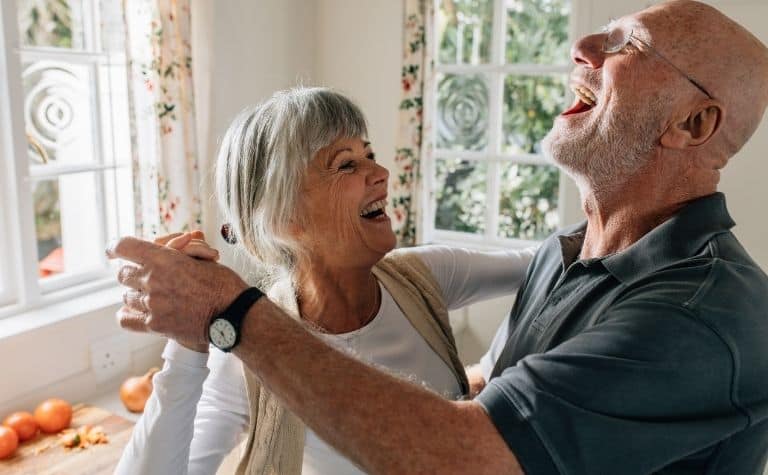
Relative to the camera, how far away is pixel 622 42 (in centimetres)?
117

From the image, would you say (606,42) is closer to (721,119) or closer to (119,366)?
(721,119)

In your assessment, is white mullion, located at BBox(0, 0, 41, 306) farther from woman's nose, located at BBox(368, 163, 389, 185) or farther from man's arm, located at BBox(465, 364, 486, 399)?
man's arm, located at BBox(465, 364, 486, 399)

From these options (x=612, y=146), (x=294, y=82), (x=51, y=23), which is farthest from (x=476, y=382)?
(x=294, y=82)

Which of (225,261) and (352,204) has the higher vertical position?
(352,204)

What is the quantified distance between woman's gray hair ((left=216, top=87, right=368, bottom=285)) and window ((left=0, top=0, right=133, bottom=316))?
1092 mm

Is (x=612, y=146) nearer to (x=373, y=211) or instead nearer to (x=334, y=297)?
(x=373, y=211)

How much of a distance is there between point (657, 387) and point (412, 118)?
230 centimetres

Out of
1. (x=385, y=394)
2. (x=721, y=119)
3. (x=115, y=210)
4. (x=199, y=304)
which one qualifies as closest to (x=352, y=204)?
(x=199, y=304)

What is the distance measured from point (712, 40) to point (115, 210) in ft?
7.04

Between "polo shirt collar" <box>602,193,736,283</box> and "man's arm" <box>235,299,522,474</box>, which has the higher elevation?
"polo shirt collar" <box>602,193,736,283</box>

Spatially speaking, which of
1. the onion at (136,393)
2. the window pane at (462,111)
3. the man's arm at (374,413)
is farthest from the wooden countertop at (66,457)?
the window pane at (462,111)

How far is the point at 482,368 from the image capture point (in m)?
1.51

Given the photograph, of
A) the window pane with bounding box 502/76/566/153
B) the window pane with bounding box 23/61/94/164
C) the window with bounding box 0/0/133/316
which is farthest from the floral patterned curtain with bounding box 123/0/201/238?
the window pane with bounding box 502/76/566/153

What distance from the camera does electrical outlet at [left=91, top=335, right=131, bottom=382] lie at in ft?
7.33
